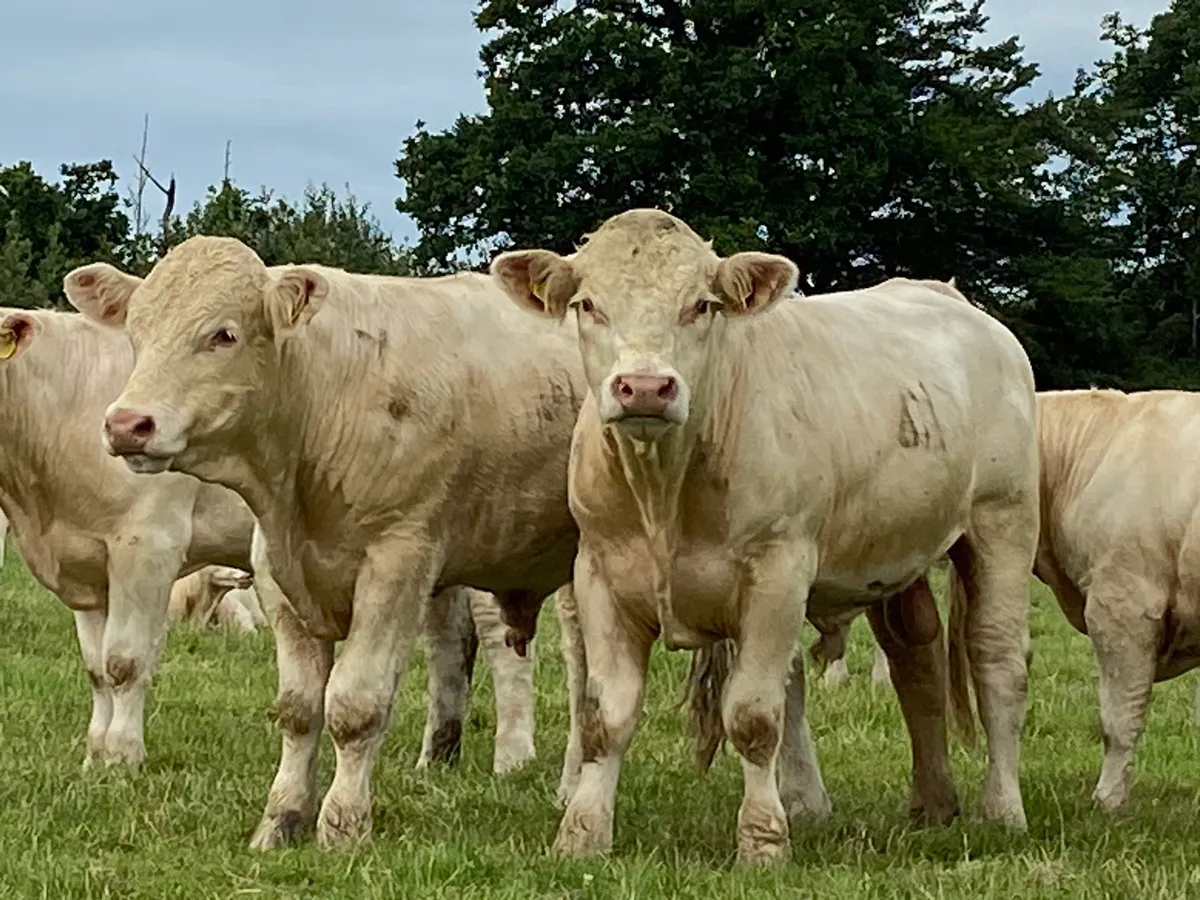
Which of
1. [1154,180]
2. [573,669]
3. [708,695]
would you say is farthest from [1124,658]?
[1154,180]

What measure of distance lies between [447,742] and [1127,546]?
3.33 m

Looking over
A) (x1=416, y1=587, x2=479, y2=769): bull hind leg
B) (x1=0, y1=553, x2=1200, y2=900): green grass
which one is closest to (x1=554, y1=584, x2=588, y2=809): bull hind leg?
(x1=0, y1=553, x2=1200, y2=900): green grass

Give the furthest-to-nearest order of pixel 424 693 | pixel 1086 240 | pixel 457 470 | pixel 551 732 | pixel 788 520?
pixel 1086 240 < pixel 424 693 < pixel 551 732 < pixel 457 470 < pixel 788 520

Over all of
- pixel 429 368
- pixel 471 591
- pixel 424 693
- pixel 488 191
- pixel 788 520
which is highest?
pixel 488 191

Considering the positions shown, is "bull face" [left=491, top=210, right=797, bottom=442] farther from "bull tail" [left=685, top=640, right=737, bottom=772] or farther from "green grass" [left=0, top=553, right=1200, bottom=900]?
"bull tail" [left=685, top=640, right=737, bottom=772]

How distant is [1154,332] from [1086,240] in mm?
5595

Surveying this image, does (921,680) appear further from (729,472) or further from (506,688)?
(506,688)

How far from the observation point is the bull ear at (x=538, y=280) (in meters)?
5.94

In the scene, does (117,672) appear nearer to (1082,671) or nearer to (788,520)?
(788,520)

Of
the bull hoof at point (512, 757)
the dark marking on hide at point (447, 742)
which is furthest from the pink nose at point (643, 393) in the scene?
the dark marking on hide at point (447, 742)

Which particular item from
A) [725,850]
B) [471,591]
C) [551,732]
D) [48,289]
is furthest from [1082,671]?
[48,289]

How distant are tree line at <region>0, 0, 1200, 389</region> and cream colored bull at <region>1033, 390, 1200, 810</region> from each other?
22390mm

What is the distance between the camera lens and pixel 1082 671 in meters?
12.8

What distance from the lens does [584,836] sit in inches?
238
